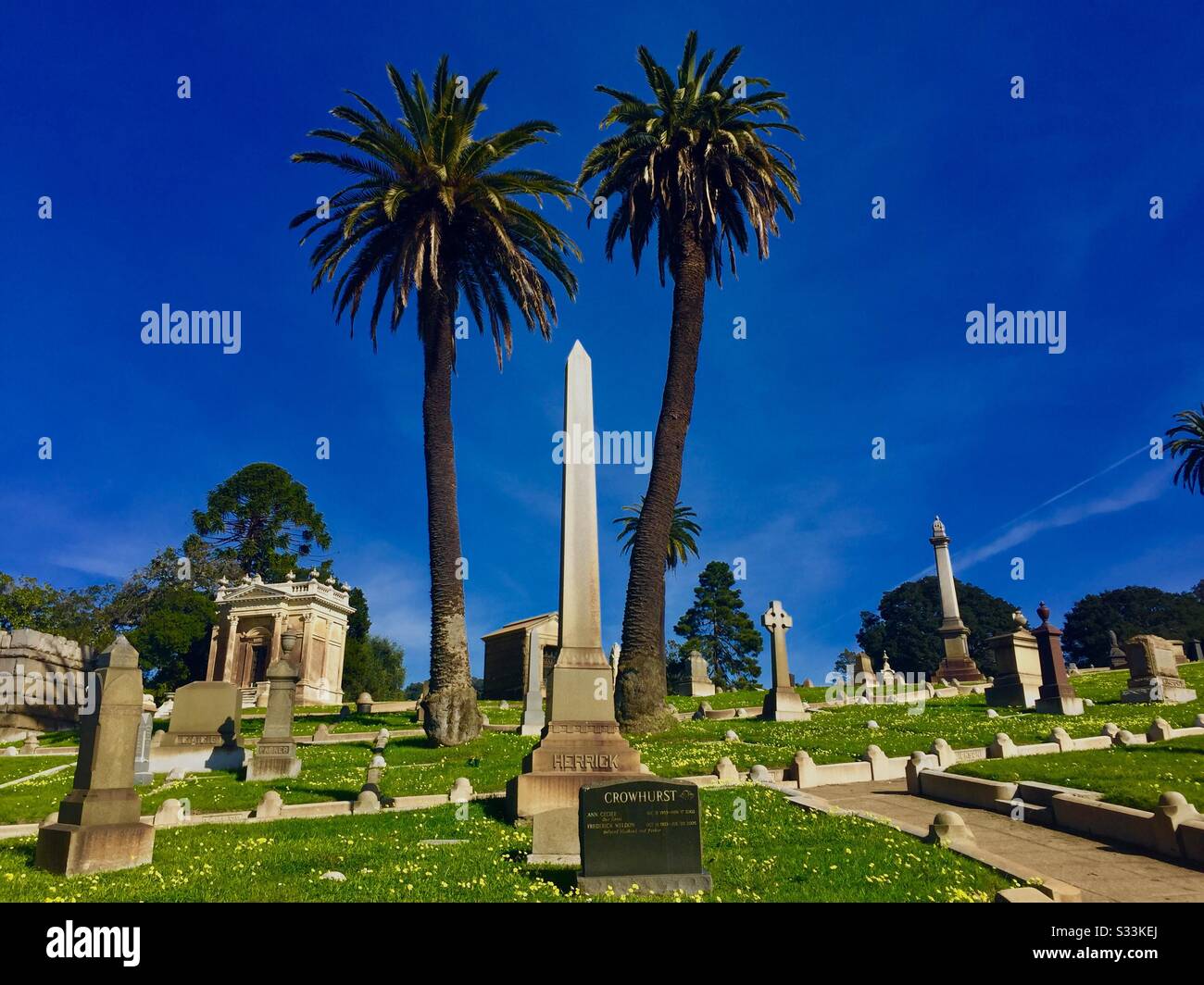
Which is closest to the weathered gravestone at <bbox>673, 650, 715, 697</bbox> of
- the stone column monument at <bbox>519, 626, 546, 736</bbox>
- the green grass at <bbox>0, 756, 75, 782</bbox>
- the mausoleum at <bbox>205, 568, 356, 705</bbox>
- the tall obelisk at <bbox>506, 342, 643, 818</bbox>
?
the stone column monument at <bbox>519, 626, 546, 736</bbox>

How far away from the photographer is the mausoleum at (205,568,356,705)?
50938 millimetres

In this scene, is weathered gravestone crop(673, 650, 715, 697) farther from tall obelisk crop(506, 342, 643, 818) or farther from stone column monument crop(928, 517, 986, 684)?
tall obelisk crop(506, 342, 643, 818)

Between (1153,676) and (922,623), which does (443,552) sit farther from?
(922,623)

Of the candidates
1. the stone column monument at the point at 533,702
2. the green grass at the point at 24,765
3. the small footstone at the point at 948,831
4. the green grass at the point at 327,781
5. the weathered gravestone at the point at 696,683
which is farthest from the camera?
the weathered gravestone at the point at 696,683

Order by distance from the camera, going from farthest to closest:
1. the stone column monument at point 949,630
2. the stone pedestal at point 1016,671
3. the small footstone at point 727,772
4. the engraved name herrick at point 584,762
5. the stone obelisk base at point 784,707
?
the stone column monument at point 949,630, the stone pedestal at point 1016,671, the stone obelisk base at point 784,707, the small footstone at point 727,772, the engraved name herrick at point 584,762

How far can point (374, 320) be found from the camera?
2630cm

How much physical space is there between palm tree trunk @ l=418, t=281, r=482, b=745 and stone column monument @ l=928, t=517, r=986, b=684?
34200 mm

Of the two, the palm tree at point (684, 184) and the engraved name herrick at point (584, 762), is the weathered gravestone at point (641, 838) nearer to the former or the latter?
the engraved name herrick at point (584, 762)

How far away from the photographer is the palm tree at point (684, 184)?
2503 centimetres

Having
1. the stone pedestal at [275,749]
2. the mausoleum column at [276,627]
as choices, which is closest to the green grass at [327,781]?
the stone pedestal at [275,749]

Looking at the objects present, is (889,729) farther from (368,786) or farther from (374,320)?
(374,320)

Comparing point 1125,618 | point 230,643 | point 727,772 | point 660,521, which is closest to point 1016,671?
point 660,521

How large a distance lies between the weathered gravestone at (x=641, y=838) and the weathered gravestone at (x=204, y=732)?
53.6 feet
